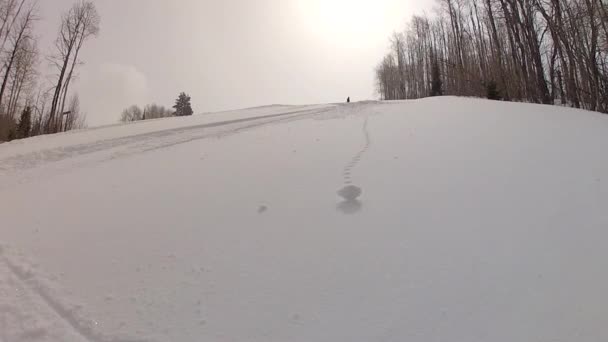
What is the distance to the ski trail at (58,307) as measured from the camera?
193 centimetres

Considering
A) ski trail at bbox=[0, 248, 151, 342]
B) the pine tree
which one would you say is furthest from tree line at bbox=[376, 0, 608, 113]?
the pine tree

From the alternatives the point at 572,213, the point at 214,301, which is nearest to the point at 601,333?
the point at 572,213

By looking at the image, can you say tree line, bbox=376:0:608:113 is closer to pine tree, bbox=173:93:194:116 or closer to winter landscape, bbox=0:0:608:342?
winter landscape, bbox=0:0:608:342

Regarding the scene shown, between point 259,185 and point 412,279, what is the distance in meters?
2.52

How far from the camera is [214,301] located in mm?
2215

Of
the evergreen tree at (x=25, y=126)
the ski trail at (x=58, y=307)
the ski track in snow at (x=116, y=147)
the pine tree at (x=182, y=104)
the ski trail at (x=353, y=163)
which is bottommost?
the ski trail at (x=58, y=307)

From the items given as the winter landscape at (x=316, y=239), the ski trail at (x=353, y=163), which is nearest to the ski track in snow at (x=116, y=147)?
the winter landscape at (x=316, y=239)

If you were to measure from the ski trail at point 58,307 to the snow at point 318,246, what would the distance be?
0.4 inches

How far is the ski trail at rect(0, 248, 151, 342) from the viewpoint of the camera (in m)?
1.93

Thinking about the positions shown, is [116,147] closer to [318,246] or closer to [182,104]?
[318,246]

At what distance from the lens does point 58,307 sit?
7.12 ft

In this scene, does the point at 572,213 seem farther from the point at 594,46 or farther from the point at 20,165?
the point at 594,46

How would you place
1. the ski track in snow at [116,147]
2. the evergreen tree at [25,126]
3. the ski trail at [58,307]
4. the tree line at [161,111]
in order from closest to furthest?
the ski trail at [58,307], the ski track in snow at [116,147], the evergreen tree at [25,126], the tree line at [161,111]

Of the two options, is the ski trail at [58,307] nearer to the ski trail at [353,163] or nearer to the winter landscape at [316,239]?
the winter landscape at [316,239]
